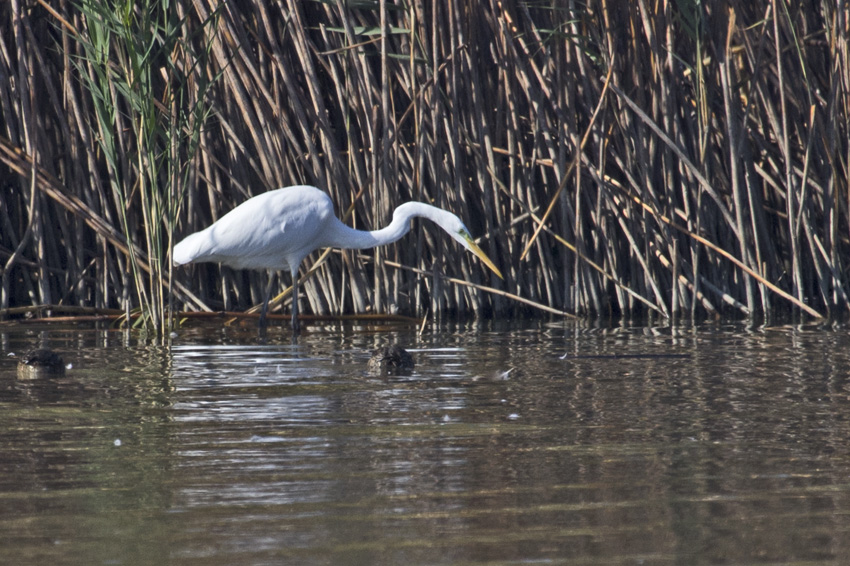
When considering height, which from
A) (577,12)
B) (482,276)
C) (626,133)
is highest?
(577,12)

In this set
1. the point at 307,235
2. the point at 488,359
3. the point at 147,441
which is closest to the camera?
the point at 147,441

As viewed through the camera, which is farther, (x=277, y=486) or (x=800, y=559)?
(x=277, y=486)

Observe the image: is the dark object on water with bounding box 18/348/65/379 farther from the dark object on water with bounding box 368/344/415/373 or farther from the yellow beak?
the yellow beak

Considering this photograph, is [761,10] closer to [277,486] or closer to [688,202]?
[688,202]

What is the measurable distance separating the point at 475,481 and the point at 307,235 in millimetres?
4902

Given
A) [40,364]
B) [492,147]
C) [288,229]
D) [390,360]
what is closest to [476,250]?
[492,147]

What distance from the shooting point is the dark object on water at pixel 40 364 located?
4.98m

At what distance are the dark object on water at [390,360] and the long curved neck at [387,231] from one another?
2434 millimetres

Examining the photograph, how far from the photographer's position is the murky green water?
231 cm

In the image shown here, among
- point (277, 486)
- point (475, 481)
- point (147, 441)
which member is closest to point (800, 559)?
point (475, 481)

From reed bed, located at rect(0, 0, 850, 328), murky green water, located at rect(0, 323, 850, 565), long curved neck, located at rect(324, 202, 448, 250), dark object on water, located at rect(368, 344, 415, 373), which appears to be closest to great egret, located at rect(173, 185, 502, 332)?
long curved neck, located at rect(324, 202, 448, 250)

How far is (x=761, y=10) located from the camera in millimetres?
8109

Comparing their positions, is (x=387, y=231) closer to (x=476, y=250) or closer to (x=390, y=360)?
(x=476, y=250)

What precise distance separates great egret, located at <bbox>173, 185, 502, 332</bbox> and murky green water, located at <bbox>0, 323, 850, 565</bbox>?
6.36 feet
